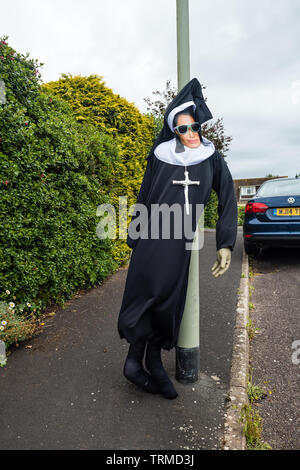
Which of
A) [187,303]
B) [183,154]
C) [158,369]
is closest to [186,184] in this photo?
[183,154]

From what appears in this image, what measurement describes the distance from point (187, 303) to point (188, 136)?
1.26 metres

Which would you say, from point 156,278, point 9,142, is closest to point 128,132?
point 9,142

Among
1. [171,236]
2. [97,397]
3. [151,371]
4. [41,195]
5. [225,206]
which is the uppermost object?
[41,195]

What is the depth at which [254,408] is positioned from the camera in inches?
90.4

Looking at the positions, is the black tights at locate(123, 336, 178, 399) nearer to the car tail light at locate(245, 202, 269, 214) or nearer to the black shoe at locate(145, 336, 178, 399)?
the black shoe at locate(145, 336, 178, 399)

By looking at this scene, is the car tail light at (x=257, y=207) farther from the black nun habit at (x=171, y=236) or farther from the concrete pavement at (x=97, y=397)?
the black nun habit at (x=171, y=236)

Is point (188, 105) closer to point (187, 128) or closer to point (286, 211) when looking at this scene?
Result: point (187, 128)

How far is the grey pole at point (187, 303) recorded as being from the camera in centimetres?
234

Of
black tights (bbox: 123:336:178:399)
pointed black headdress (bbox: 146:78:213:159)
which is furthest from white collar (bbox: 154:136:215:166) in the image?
black tights (bbox: 123:336:178:399)

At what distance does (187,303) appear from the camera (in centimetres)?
239

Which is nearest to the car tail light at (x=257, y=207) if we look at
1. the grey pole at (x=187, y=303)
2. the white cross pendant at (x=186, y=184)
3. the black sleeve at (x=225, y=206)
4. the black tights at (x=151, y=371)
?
the black sleeve at (x=225, y=206)

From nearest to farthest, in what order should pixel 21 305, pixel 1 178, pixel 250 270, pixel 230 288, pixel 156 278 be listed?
pixel 156 278, pixel 1 178, pixel 21 305, pixel 230 288, pixel 250 270

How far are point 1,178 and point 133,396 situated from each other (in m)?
2.21

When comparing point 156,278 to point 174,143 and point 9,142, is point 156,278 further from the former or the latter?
point 9,142
